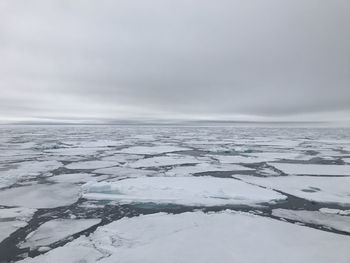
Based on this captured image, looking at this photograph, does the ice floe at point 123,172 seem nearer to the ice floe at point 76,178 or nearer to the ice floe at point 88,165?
the ice floe at point 76,178

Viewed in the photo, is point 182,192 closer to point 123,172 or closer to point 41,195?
point 41,195

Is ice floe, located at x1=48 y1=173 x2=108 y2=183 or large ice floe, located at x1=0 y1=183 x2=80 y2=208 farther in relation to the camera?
ice floe, located at x1=48 y1=173 x2=108 y2=183

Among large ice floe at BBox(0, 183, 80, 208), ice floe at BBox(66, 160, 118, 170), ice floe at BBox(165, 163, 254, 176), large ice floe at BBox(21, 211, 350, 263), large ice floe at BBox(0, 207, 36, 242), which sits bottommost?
ice floe at BBox(66, 160, 118, 170)

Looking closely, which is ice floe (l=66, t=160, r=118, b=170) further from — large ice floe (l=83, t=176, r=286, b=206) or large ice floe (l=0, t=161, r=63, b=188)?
large ice floe (l=83, t=176, r=286, b=206)

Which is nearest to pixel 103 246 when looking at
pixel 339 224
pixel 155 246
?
pixel 155 246

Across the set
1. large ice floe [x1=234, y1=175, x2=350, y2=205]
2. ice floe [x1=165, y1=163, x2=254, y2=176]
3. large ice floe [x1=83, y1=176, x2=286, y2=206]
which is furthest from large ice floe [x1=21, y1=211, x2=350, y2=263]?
ice floe [x1=165, y1=163, x2=254, y2=176]

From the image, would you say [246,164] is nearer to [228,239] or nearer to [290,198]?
[290,198]

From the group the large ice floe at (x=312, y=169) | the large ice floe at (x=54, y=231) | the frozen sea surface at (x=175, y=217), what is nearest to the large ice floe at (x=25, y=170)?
the frozen sea surface at (x=175, y=217)

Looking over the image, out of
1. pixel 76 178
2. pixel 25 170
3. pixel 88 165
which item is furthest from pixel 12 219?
pixel 88 165
